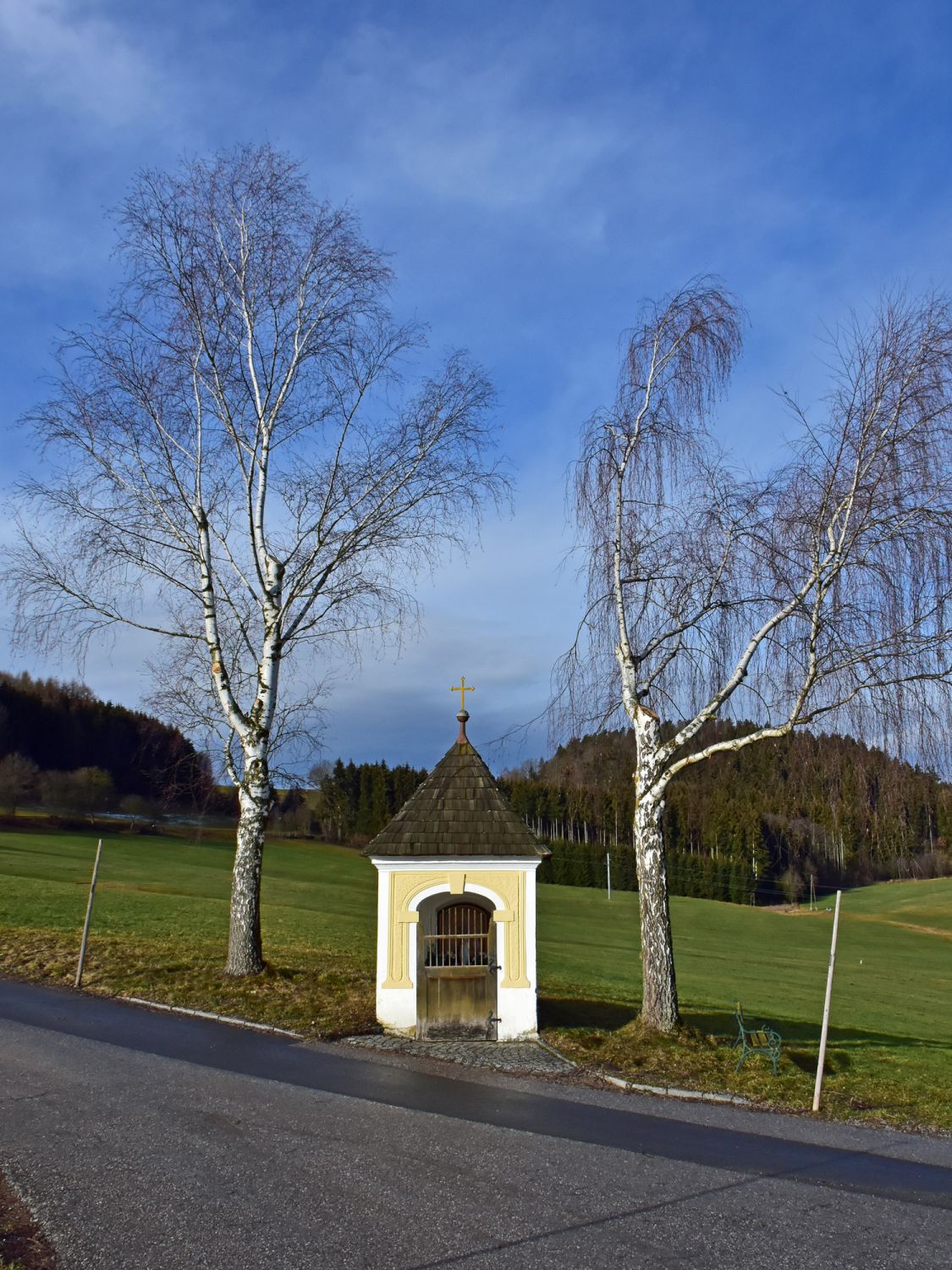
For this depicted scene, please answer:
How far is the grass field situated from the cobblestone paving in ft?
1.40

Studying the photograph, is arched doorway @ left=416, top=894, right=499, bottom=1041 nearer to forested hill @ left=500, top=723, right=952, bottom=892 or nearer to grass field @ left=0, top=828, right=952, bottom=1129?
grass field @ left=0, top=828, right=952, bottom=1129

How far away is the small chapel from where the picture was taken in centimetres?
1348

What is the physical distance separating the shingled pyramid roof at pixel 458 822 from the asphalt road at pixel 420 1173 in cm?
318

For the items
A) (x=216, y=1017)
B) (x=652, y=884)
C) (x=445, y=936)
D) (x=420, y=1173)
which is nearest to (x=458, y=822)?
(x=445, y=936)

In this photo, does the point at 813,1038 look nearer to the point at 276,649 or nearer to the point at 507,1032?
the point at 507,1032

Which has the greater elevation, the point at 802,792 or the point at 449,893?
the point at 802,792

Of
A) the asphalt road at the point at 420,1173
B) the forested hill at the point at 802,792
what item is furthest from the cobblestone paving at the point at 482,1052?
the forested hill at the point at 802,792

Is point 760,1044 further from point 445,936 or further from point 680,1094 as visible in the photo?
point 445,936

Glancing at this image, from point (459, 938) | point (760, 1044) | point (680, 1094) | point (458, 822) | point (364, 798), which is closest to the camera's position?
point (680, 1094)

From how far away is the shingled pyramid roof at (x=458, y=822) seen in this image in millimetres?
13617

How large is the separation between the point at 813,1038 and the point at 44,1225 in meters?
14.9

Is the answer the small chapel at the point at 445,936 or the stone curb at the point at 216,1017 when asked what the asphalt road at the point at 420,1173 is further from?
the small chapel at the point at 445,936

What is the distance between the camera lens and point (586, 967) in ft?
89.5

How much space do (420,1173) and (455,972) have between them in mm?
6236
